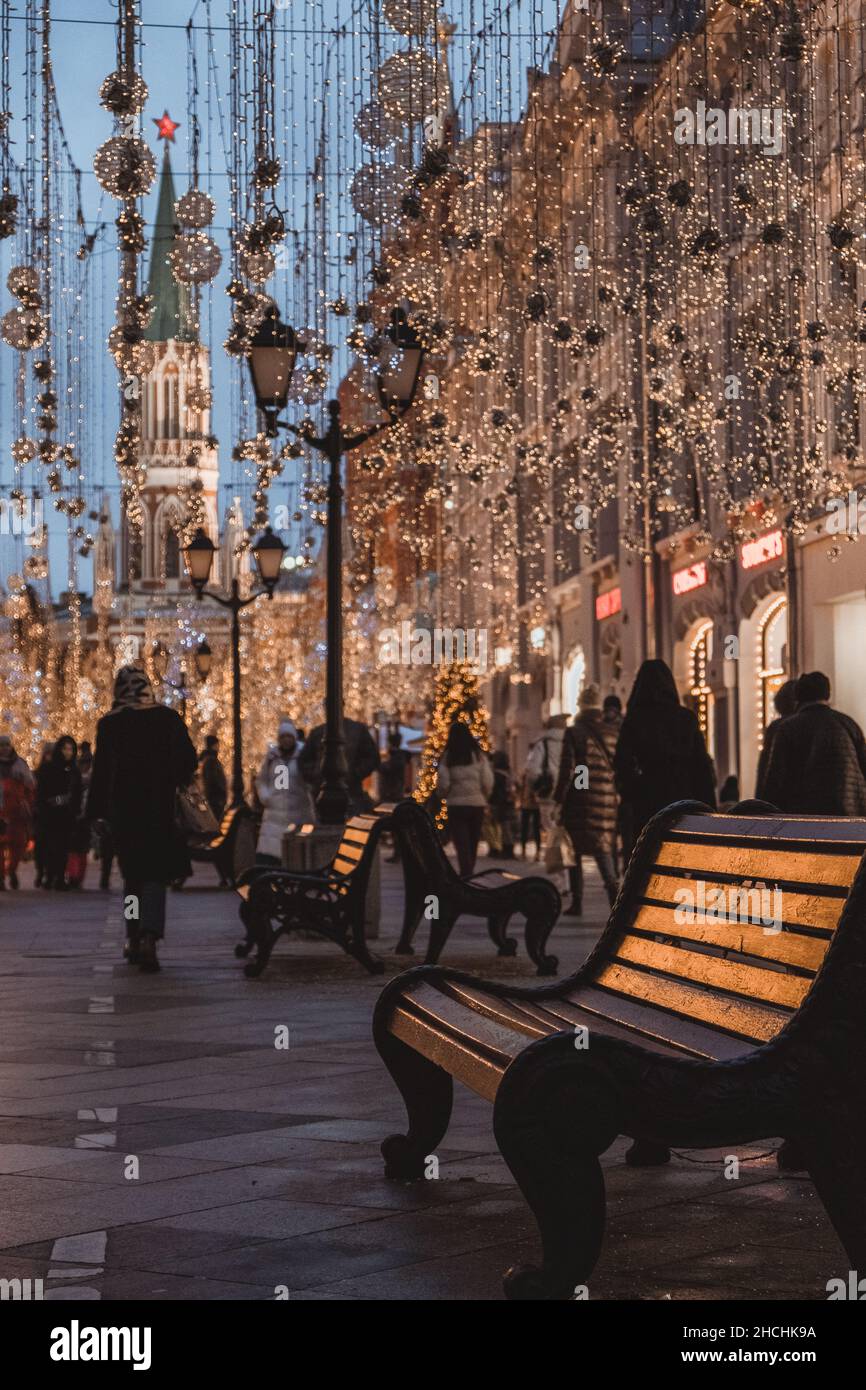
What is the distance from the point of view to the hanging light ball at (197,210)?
13.5 meters

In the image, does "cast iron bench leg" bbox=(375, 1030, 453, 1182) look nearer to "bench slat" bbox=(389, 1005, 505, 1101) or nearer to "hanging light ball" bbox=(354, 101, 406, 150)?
"bench slat" bbox=(389, 1005, 505, 1101)

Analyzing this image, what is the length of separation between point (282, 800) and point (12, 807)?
793cm

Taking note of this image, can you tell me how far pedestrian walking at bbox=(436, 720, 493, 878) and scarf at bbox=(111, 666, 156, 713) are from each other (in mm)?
7258

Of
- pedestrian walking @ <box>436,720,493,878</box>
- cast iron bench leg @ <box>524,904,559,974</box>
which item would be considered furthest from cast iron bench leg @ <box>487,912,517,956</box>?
pedestrian walking @ <box>436,720,493,878</box>

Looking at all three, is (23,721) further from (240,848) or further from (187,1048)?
(187,1048)

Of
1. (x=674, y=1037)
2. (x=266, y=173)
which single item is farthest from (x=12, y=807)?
(x=674, y=1037)

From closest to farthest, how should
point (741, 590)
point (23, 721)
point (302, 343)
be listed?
point (302, 343), point (741, 590), point (23, 721)

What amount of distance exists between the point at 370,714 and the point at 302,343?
35901 mm

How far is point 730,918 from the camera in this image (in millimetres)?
5715

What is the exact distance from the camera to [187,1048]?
968cm

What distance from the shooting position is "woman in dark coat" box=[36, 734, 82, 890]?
2688cm

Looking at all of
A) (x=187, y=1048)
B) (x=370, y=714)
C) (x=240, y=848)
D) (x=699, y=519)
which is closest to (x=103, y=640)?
(x=370, y=714)

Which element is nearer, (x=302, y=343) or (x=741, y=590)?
(x=302, y=343)

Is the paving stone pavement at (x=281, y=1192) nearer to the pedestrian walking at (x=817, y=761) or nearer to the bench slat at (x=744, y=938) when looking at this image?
the bench slat at (x=744, y=938)
